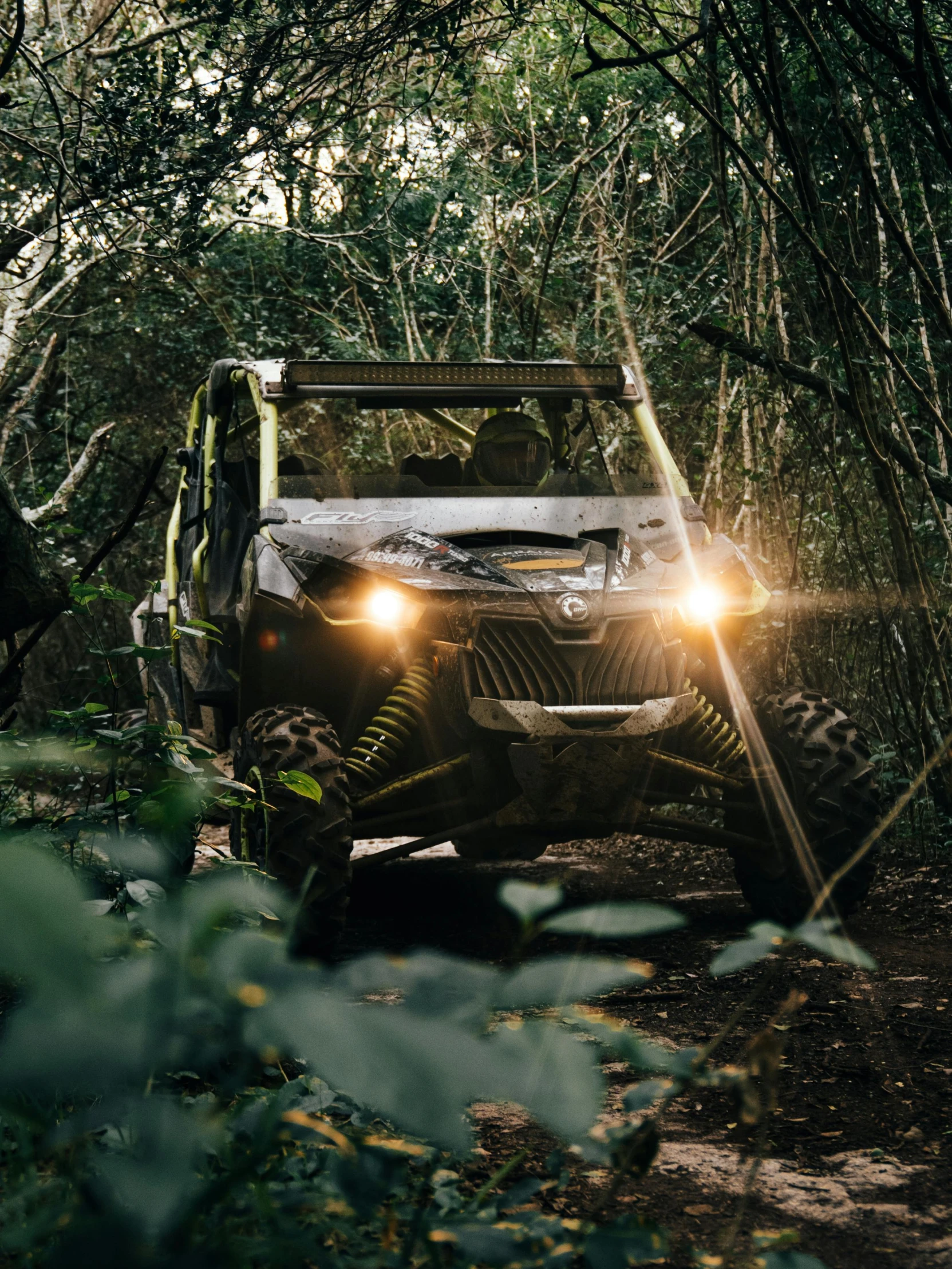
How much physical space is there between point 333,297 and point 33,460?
12.0 ft

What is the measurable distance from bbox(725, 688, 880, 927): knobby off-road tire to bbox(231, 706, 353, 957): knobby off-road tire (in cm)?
159

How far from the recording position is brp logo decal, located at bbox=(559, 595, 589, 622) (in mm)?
3980

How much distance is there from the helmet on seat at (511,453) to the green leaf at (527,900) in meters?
4.36

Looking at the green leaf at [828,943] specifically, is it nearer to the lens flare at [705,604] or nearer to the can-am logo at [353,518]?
the lens flare at [705,604]

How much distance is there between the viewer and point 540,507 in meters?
4.86

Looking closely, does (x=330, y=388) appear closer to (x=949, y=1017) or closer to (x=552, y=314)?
(x=949, y=1017)

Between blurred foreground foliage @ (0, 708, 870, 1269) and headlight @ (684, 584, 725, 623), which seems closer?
blurred foreground foliage @ (0, 708, 870, 1269)

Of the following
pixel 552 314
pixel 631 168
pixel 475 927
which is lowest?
pixel 475 927

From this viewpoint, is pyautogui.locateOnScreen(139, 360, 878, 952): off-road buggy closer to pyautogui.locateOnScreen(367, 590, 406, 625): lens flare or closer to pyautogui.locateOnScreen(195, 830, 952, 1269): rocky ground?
pyautogui.locateOnScreen(367, 590, 406, 625): lens flare

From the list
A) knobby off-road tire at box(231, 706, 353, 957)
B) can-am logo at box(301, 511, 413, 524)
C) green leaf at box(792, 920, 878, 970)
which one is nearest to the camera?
green leaf at box(792, 920, 878, 970)

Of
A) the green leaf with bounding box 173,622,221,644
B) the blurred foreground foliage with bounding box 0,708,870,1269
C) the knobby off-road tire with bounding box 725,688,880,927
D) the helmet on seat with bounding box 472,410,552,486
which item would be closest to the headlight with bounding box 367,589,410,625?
the green leaf with bounding box 173,622,221,644

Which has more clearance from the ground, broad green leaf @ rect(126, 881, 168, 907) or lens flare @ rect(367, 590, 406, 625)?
lens flare @ rect(367, 590, 406, 625)

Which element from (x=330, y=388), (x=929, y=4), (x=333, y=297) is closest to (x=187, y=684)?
(x=330, y=388)

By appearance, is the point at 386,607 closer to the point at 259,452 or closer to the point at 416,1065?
the point at 259,452
